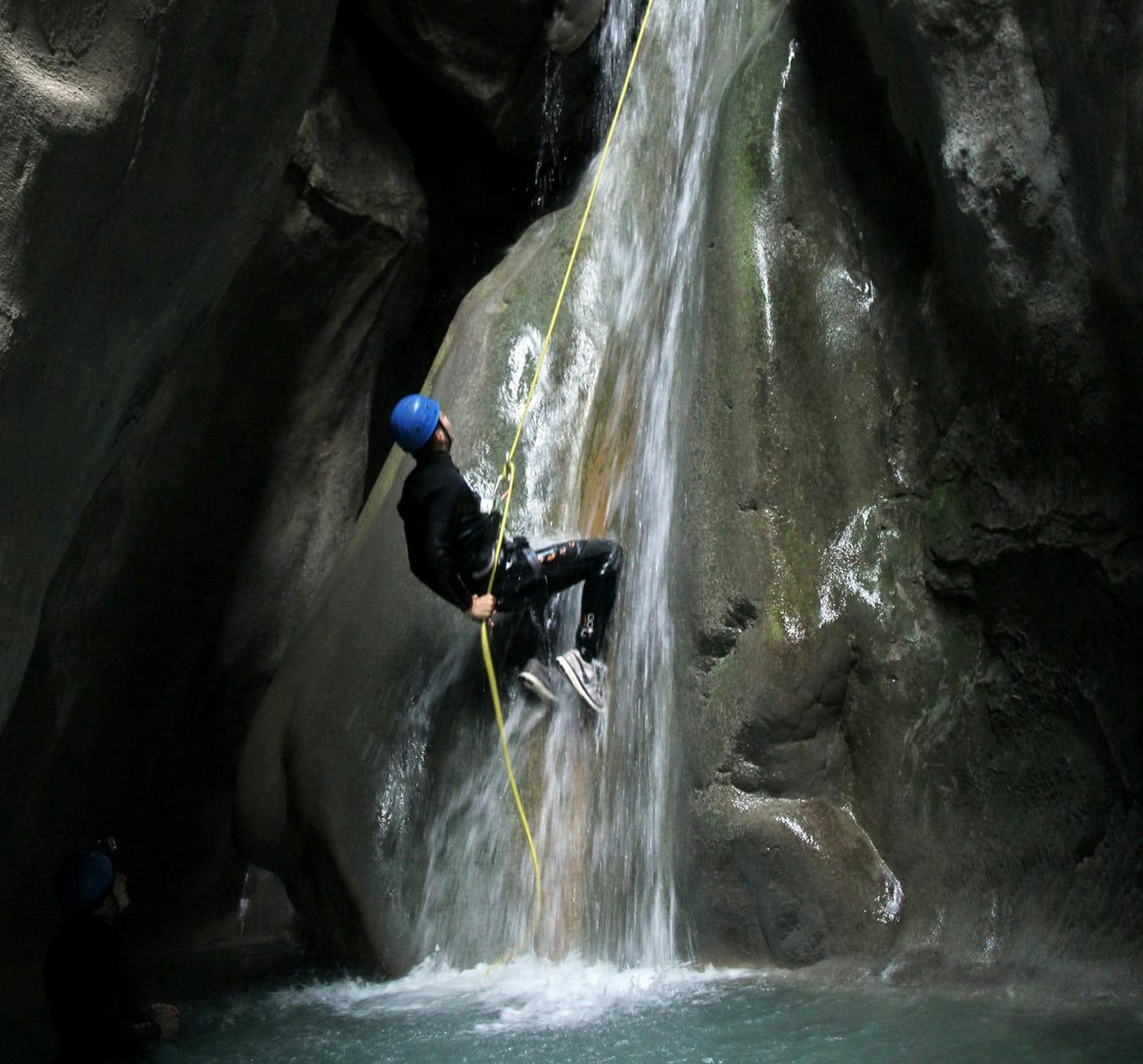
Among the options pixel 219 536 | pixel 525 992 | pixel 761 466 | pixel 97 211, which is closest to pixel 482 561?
pixel 761 466

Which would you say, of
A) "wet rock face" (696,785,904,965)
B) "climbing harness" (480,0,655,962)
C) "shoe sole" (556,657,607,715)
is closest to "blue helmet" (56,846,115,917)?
"climbing harness" (480,0,655,962)

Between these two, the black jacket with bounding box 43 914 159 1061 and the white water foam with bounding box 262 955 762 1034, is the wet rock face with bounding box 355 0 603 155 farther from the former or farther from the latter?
the black jacket with bounding box 43 914 159 1061

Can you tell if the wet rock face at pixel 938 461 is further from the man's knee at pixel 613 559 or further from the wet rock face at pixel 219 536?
the wet rock face at pixel 219 536

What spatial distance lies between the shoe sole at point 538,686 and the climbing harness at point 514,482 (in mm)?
140

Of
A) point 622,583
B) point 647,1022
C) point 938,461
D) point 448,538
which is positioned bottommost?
point 647,1022

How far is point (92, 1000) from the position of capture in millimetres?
4555

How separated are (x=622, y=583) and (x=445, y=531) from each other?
850 mm

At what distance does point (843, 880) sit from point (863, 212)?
273 centimetres

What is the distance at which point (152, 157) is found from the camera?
3.93m

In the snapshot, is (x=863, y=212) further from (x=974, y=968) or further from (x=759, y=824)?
(x=974, y=968)

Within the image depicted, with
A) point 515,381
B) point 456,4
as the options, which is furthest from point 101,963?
point 456,4

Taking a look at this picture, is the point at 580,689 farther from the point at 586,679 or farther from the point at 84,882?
the point at 84,882

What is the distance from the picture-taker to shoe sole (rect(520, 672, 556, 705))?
5.57 metres

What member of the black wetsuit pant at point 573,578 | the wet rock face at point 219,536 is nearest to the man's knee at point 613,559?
the black wetsuit pant at point 573,578
